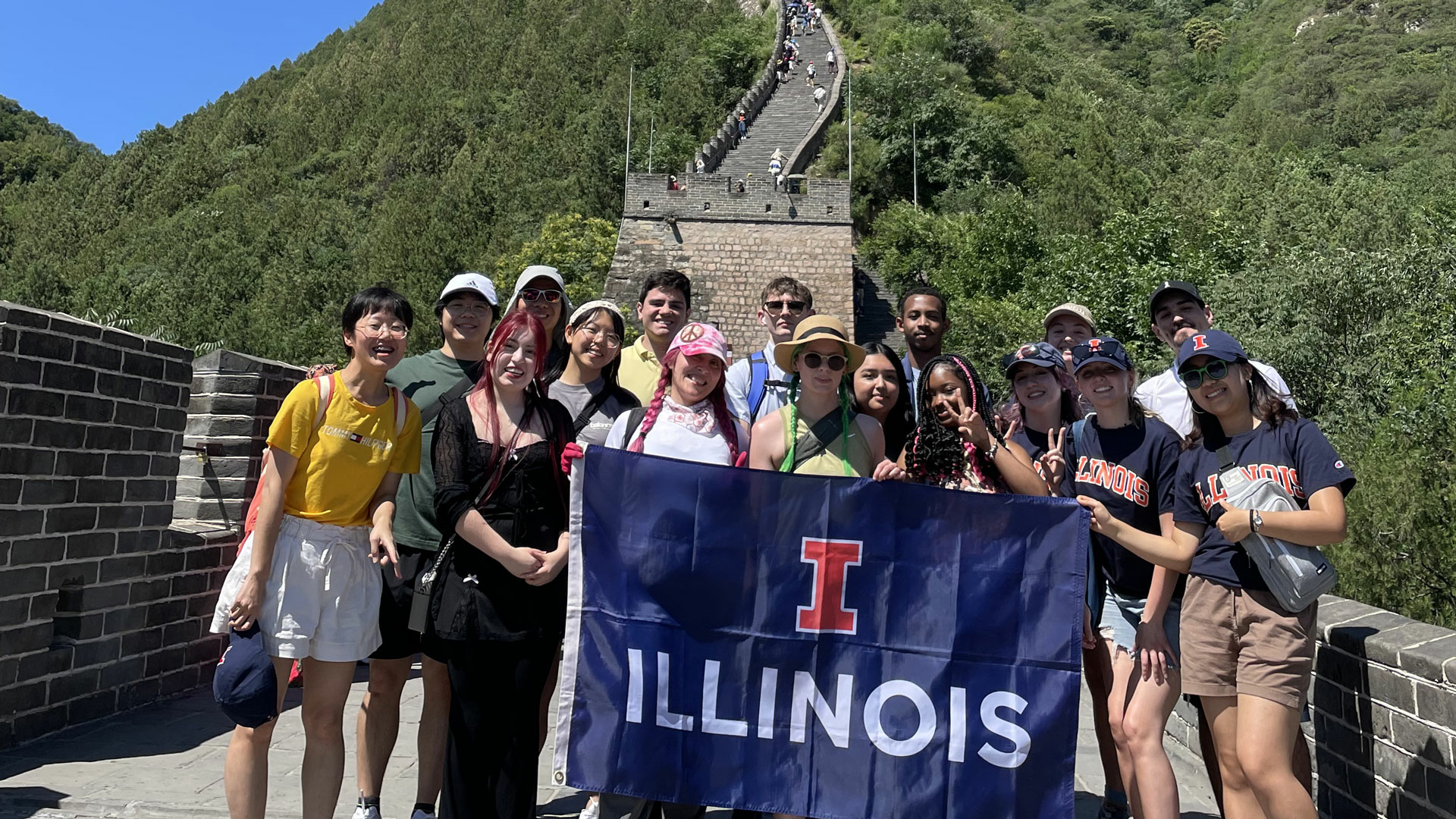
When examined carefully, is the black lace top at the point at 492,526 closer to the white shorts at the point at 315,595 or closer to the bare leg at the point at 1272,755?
the white shorts at the point at 315,595

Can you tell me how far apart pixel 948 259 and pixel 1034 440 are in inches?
1232

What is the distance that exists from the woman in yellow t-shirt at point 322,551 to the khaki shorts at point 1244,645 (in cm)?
266

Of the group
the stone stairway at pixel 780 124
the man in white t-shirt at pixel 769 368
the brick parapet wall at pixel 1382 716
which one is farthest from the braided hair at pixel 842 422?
the stone stairway at pixel 780 124

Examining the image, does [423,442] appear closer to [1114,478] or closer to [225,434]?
[1114,478]

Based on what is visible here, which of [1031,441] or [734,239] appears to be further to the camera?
[734,239]

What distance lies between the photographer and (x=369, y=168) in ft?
229

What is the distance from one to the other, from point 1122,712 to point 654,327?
7.96ft

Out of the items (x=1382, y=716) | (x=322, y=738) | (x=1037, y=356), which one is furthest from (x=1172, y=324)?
(x=322, y=738)

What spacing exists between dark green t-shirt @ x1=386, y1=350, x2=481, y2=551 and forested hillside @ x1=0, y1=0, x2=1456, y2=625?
27.6 ft

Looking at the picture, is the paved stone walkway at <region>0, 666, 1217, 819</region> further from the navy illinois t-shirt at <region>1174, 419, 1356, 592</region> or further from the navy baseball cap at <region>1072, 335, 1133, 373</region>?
the navy baseball cap at <region>1072, 335, 1133, 373</region>

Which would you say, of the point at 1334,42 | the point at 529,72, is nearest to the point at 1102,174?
the point at 529,72

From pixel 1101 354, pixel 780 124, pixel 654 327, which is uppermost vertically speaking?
pixel 780 124

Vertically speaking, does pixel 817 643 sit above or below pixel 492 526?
below

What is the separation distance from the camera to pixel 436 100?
72.7 meters
